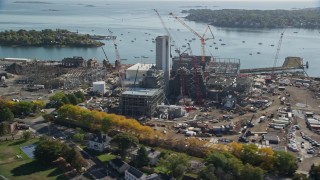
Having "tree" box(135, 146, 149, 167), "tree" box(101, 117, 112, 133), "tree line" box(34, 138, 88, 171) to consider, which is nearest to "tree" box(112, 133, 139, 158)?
"tree" box(135, 146, 149, 167)

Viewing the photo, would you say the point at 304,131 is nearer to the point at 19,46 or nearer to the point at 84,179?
the point at 84,179

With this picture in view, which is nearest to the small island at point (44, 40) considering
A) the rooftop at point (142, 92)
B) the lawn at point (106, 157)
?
the rooftop at point (142, 92)

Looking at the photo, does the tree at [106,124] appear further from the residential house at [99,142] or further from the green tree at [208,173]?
the green tree at [208,173]

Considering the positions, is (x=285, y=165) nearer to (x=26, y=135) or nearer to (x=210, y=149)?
(x=210, y=149)

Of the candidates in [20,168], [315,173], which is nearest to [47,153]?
[20,168]

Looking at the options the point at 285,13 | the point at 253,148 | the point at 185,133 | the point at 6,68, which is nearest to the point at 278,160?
the point at 253,148

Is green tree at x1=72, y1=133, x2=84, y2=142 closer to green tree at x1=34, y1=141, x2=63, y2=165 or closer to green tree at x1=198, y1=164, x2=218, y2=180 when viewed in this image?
green tree at x1=34, y1=141, x2=63, y2=165

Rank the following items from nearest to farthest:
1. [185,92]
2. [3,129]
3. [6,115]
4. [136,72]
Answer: [3,129], [6,115], [185,92], [136,72]

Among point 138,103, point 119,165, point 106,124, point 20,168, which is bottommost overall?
point 20,168
